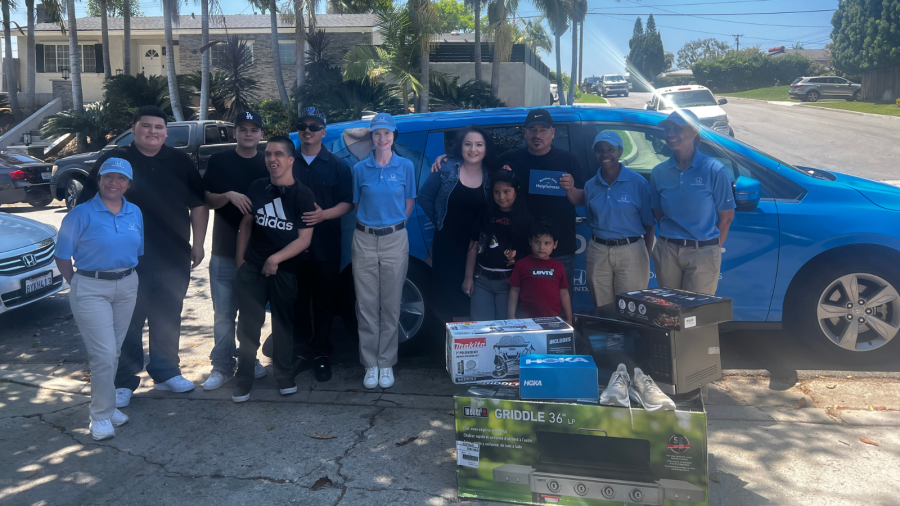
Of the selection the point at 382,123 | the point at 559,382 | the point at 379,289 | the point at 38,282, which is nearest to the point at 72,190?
the point at 38,282

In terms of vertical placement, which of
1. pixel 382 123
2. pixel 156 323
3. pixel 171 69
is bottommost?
pixel 156 323

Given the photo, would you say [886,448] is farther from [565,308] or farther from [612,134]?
[612,134]

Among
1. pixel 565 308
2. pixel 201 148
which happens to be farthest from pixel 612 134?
pixel 201 148

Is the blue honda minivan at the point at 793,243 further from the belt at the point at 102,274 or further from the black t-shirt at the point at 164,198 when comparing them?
the belt at the point at 102,274

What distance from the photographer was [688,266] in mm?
4406

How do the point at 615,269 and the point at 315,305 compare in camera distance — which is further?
the point at 315,305

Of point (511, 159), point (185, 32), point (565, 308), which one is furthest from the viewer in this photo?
point (185, 32)

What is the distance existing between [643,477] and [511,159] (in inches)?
93.2

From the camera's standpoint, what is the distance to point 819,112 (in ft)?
113

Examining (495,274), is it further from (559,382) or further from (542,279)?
(559,382)

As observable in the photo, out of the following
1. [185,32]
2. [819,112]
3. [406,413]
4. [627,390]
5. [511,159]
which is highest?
[185,32]

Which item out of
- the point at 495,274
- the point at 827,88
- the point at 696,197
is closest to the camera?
the point at 696,197

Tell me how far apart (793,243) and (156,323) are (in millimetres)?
4488

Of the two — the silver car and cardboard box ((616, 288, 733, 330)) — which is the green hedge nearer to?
the silver car
